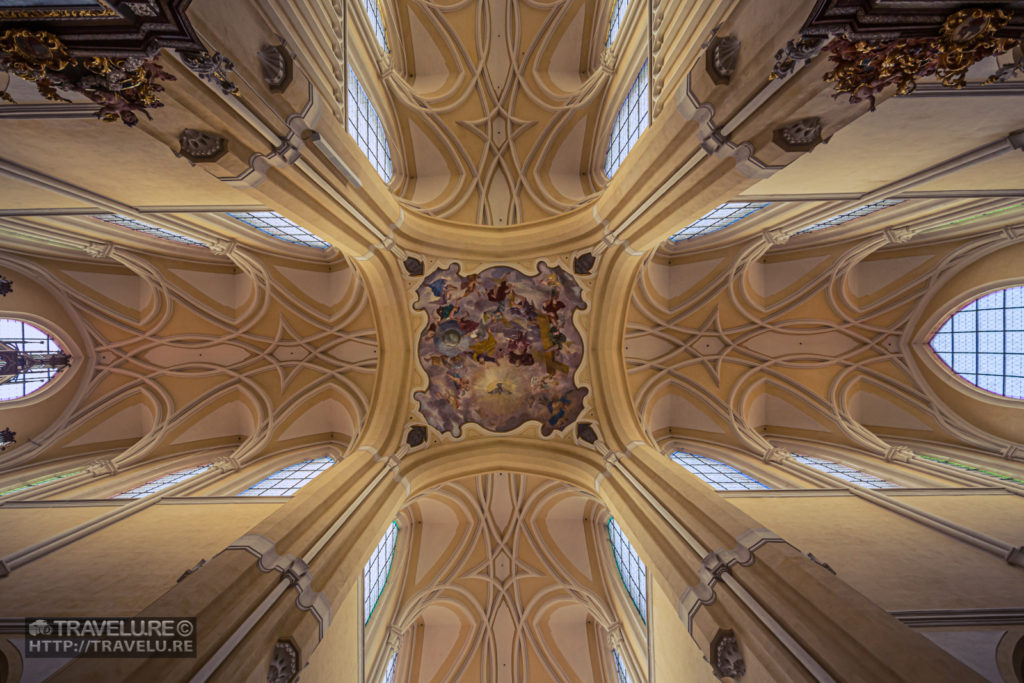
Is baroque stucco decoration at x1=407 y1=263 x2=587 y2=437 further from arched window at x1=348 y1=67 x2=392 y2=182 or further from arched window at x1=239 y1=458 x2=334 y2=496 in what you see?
arched window at x1=348 y1=67 x2=392 y2=182

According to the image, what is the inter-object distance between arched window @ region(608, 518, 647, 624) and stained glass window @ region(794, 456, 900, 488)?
18.1 feet

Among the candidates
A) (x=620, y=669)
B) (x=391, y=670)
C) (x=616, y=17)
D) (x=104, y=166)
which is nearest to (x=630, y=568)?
(x=620, y=669)

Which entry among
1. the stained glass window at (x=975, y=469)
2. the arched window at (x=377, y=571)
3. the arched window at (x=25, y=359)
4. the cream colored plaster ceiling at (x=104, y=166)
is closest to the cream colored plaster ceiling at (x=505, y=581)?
the arched window at (x=377, y=571)

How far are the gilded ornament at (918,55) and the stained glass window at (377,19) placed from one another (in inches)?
449

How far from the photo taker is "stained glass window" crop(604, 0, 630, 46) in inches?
477

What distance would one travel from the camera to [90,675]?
404 centimetres

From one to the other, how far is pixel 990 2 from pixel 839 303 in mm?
12995

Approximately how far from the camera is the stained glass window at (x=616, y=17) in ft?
39.8

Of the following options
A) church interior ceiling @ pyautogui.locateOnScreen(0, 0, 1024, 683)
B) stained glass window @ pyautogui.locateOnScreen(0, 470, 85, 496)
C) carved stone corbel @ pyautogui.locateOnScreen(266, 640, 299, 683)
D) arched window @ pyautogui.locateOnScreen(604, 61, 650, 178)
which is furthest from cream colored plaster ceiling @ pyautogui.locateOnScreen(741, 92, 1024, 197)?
stained glass window @ pyautogui.locateOnScreen(0, 470, 85, 496)

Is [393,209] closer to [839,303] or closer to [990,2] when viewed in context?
[990,2]

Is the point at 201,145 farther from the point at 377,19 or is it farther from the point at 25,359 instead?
the point at 25,359

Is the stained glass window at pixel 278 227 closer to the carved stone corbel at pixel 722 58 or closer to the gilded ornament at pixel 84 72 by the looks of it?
the gilded ornament at pixel 84 72

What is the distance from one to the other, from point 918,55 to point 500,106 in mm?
12152

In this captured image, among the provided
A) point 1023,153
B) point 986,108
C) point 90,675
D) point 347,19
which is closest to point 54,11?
point 90,675
